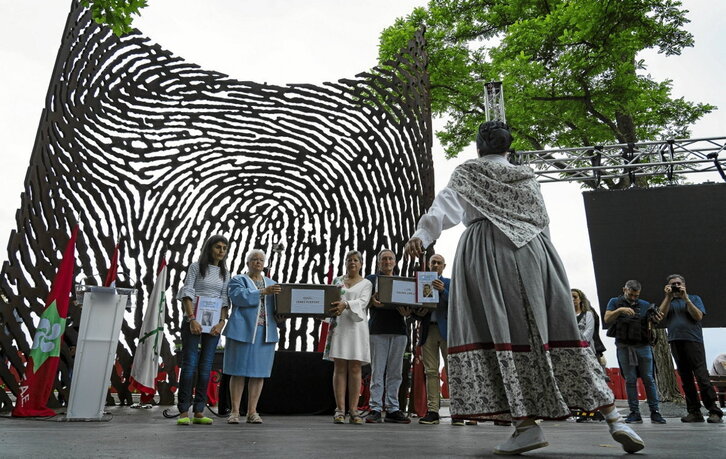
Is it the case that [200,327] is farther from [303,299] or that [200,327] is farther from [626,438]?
[626,438]

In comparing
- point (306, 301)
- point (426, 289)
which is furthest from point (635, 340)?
point (306, 301)

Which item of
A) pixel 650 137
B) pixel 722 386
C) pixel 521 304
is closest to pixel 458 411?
pixel 521 304

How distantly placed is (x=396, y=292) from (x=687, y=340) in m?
3.30

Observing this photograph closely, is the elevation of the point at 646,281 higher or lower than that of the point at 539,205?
higher

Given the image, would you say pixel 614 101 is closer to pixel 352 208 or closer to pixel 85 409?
pixel 352 208

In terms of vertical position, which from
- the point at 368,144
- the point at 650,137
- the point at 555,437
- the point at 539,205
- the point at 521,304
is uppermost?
the point at 650,137

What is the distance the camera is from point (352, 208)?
7918 mm

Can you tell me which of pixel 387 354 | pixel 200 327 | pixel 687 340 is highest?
pixel 687 340

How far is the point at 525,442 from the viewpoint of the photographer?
260 centimetres

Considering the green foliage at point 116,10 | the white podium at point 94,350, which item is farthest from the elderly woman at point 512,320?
the white podium at point 94,350

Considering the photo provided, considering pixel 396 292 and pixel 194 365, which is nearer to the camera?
pixel 194 365

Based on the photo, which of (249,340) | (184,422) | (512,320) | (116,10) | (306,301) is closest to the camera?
(512,320)

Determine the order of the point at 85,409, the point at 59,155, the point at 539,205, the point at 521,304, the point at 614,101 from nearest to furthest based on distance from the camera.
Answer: the point at 521,304
the point at 539,205
the point at 85,409
the point at 59,155
the point at 614,101

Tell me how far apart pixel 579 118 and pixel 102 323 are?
9.72 meters
